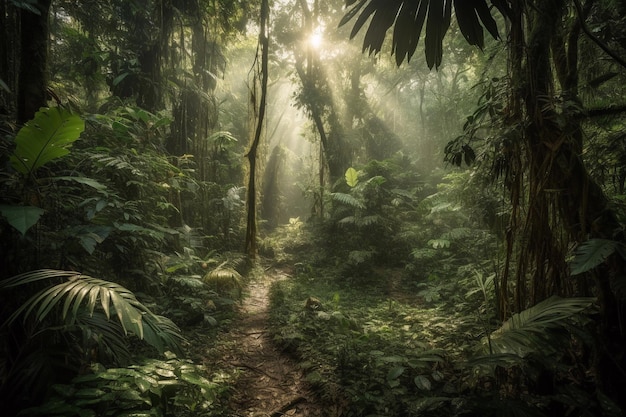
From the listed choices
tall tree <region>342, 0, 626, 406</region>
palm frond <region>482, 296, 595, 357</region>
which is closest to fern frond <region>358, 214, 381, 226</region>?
tall tree <region>342, 0, 626, 406</region>

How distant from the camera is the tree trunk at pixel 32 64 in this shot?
→ 2580 mm

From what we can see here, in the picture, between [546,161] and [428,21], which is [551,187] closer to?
[546,161]

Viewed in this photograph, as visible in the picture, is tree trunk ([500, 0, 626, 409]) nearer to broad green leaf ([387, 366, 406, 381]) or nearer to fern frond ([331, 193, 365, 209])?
broad green leaf ([387, 366, 406, 381])

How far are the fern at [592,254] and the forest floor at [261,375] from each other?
96.2 inches

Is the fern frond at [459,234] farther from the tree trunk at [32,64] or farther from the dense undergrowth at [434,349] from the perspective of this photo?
the tree trunk at [32,64]

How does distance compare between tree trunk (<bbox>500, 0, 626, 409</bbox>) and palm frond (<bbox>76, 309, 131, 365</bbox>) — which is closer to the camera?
palm frond (<bbox>76, 309, 131, 365</bbox>)

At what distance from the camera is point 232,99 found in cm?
1465

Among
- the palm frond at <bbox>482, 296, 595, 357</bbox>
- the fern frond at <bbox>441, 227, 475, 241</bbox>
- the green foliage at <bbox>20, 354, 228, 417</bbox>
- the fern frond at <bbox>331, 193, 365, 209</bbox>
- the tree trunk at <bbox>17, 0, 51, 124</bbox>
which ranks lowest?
the green foliage at <bbox>20, 354, 228, 417</bbox>

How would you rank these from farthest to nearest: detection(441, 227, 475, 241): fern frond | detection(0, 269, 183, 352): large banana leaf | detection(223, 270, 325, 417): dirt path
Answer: detection(441, 227, 475, 241): fern frond → detection(223, 270, 325, 417): dirt path → detection(0, 269, 183, 352): large banana leaf

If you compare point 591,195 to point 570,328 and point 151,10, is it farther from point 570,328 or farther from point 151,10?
point 151,10

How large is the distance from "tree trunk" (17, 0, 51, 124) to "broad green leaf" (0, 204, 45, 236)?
1.23 meters

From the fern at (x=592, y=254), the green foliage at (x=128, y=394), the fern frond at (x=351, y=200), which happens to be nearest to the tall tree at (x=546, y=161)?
the fern at (x=592, y=254)

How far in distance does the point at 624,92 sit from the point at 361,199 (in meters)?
5.84

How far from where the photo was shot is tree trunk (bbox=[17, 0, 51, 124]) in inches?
102
